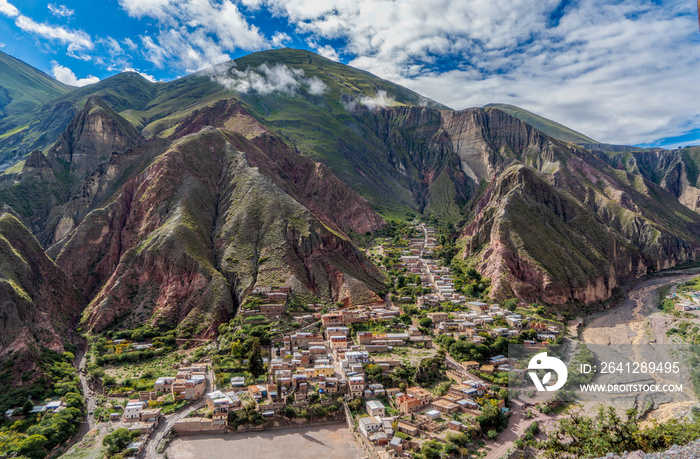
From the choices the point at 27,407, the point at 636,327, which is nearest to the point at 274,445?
the point at 27,407

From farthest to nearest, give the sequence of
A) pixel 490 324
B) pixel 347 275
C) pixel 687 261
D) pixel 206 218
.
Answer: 1. pixel 687 261
2. pixel 206 218
3. pixel 347 275
4. pixel 490 324

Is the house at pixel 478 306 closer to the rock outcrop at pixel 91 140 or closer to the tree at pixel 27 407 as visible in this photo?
the tree at pixel 27 407

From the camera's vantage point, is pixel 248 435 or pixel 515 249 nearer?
pixel 248 435

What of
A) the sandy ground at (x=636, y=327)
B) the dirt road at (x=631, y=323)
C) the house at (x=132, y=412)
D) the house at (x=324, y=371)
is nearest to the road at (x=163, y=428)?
the house at (x=132, y=412)

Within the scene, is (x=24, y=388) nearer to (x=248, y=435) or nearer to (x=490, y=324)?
(x=248, y=435)

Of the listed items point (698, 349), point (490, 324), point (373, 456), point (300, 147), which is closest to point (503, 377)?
point (490, 324)

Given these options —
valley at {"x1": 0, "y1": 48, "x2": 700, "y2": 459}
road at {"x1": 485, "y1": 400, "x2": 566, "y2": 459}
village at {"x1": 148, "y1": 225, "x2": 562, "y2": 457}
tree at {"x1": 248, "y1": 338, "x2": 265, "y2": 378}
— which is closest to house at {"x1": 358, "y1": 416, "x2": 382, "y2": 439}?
village at {"x1": 148, "y1": 225, "x2": 562, "y2": 457}
